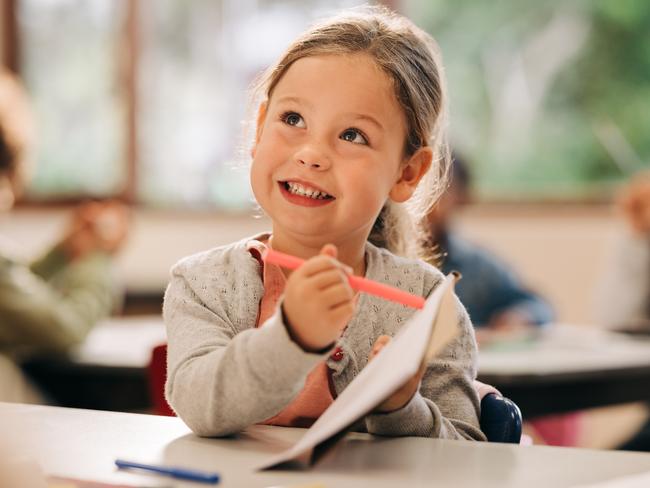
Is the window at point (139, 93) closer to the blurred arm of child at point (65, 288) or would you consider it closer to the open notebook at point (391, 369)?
the blurred arm of child at point (65, 288)

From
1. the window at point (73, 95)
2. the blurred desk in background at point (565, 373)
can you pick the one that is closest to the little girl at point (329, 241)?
the blurred desk in background at point (565, 373)

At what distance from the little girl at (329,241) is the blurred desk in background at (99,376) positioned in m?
0.91

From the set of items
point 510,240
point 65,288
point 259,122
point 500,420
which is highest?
point 259,122

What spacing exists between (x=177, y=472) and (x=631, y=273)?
8.08 feet

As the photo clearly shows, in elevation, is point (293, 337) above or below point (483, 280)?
above

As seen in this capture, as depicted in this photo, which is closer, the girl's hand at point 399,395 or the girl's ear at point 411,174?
the girl's hand at point 399,395

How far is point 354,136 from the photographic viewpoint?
0.97m

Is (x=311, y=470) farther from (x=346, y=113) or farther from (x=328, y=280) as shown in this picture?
(x=346, y=113)

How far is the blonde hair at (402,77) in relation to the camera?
1.01 metres

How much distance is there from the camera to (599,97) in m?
4.01

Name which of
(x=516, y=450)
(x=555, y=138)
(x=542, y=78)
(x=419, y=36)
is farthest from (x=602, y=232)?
(x=516, y=450)

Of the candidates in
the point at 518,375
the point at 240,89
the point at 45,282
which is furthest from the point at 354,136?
the point at 240,89

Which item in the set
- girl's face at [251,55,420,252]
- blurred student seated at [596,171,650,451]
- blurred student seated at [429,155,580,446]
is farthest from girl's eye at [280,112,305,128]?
blurred student seated at [596,171,650,451]

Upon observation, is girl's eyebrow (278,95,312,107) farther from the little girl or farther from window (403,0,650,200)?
window (403,0,650,200)
